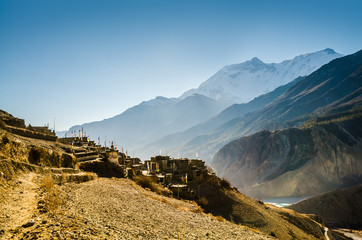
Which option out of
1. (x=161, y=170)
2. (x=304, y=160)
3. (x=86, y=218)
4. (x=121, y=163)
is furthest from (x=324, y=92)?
(x=86, y=218)

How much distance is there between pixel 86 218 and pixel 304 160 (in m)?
99.1

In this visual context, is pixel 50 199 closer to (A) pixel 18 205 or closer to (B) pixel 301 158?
(A) pixel 18 205

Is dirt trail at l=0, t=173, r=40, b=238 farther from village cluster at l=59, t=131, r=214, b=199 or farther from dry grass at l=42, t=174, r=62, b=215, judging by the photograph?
village cluster at l=59, t=131, r=214, b=199

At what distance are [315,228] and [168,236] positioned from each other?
35.5 metres

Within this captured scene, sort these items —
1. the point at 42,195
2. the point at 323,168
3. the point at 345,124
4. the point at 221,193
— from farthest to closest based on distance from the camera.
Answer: the point at 345,124
the point at 323,168
the point at 221,193
the point at 42,195

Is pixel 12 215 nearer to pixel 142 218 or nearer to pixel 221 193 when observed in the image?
pixel 142 218

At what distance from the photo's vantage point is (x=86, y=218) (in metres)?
7.51

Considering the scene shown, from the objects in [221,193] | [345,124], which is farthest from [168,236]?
[345,124]

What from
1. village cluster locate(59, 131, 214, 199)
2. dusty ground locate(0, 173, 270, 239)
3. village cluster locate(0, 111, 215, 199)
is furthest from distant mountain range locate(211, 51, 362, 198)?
dusty ground locate(0, 173, 270, 239)

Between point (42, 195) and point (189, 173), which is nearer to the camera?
point (42, 195)

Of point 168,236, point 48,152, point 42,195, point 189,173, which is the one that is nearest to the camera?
point 42,195

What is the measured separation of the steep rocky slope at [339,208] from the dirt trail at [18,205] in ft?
200

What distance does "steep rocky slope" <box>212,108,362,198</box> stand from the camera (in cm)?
8481

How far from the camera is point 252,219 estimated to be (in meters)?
26.2
